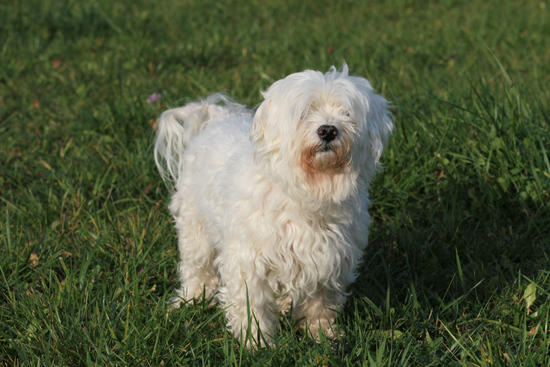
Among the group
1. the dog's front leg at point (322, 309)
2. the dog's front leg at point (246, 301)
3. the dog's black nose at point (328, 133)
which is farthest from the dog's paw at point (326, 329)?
the dog's black nose at point (328, 133)

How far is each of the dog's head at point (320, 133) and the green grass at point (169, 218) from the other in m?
0.79

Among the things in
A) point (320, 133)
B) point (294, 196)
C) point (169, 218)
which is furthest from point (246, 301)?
point (169, 218)

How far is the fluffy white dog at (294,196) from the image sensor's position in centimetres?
260

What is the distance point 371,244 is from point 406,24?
17.4ft

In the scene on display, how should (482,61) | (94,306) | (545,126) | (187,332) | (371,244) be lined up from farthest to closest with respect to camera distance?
(482,61) → (545,126) → (371,244) → (94,306) → (187,332)

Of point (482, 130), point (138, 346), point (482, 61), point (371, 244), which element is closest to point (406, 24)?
point (482, 61)

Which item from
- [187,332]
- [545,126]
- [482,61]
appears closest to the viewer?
[187,332]

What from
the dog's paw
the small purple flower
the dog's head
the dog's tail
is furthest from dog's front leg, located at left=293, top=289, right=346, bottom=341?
the small purple flower

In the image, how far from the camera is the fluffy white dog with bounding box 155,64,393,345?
2.60 m

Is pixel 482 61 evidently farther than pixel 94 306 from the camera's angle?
Yes

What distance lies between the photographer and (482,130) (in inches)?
163

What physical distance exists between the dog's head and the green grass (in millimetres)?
788

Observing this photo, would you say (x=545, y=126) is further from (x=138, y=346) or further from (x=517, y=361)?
(x=138, y=346)

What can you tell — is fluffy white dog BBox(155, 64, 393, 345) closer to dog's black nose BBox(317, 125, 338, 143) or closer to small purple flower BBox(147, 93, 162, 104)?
dog's black nose BBox(317, 125, 338, 143)
